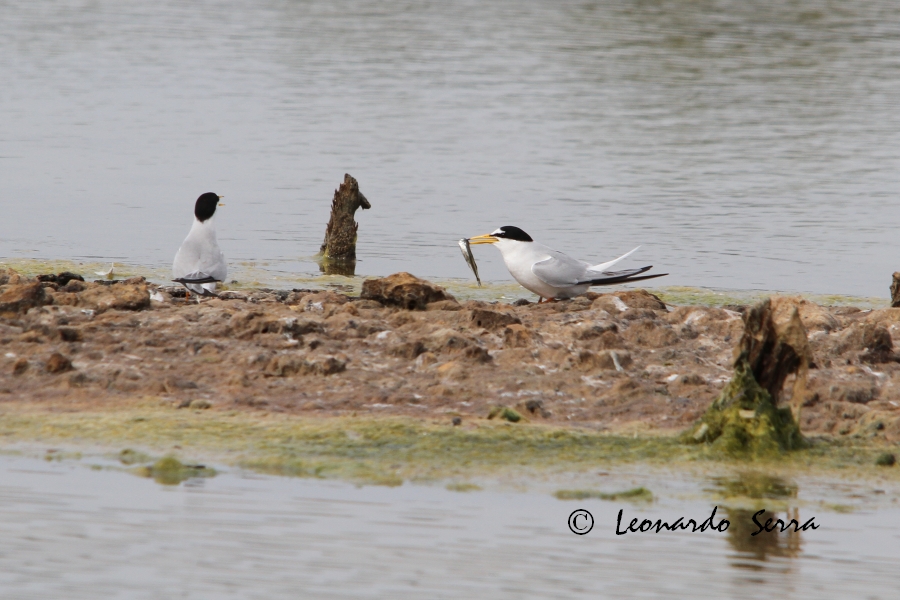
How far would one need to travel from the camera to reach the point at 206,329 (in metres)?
9.30

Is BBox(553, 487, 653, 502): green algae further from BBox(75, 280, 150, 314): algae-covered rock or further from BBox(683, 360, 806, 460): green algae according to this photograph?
BBox(75, 280, 150, 314): algae-covered rock

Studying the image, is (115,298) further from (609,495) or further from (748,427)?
(748,427)

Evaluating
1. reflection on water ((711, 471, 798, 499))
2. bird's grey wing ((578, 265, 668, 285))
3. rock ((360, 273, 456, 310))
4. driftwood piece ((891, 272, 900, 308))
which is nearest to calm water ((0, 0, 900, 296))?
driftwood piece ((891, 272, 900, 308))

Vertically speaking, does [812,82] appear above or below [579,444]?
above

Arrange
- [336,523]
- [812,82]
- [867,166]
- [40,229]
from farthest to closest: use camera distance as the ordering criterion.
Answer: [812,82] → [867,166] → [40,229] → [336,523]

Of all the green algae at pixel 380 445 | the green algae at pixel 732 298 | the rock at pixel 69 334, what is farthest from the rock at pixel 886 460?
the green algae at pixel 732 298

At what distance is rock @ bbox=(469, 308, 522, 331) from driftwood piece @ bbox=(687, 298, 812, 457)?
2.09m

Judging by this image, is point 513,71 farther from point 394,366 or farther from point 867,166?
point 394,366

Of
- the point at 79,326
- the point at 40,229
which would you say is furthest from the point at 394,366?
the point at 40,229

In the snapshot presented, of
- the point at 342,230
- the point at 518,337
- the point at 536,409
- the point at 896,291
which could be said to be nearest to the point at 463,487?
the point at 536,409

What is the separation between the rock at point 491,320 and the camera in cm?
965

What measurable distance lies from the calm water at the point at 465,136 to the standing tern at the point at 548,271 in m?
2.91

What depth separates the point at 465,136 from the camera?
24.9m

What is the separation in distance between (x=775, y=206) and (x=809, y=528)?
42.7 ft
